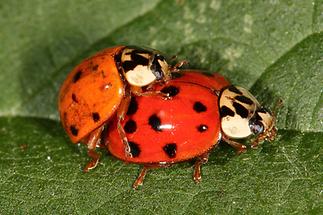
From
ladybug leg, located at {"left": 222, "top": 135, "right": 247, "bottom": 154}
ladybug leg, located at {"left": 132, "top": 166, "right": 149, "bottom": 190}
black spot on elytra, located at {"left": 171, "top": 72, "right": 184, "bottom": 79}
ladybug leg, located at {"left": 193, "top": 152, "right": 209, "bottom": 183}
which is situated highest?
black spot on elytra, located at {"left": 171, "top": 72, "right": 184, "bottom": 79}

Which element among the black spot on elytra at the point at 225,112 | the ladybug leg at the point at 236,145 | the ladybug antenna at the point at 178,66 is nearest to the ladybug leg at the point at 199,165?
the ladybug leg at the point at 236,145

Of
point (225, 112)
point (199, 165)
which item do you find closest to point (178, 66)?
point (225, 112)

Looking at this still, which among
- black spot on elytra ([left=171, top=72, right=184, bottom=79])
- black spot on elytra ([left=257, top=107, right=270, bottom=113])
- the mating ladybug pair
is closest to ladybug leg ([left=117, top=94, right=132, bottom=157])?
the mating ladybug pair

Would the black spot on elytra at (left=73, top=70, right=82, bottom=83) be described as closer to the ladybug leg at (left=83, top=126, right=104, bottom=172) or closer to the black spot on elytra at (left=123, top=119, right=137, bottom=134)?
the ladybug leg at (left=83, top=126, right=104, bottom=172)

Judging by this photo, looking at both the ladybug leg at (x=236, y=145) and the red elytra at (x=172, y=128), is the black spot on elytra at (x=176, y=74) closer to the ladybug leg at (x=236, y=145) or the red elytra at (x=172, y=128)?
the red elytra at (x=172, y=128)

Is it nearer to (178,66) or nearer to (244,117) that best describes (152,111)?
(178,66)

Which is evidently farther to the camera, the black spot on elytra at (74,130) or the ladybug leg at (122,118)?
the black spot on elytra at (74,130)
